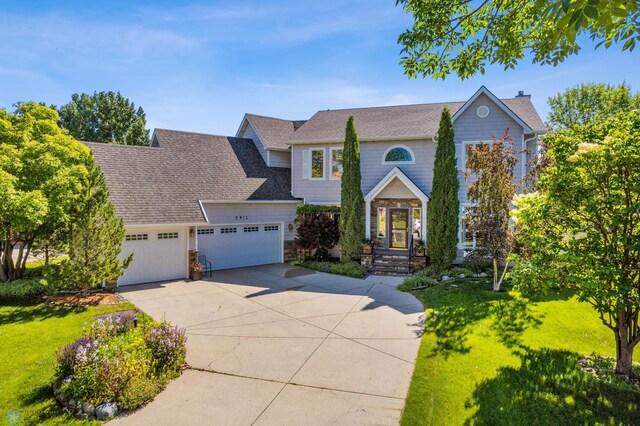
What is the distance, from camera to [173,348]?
7219mm

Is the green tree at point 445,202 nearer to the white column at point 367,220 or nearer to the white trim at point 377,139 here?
the white trim at point 377,139

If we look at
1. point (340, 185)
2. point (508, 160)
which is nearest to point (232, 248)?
point (340, 185)

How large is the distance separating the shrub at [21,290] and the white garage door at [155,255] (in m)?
2.50

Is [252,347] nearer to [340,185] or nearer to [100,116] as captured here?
[340,185]

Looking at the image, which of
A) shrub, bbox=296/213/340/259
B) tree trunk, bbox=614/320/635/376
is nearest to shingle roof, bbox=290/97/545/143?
shrub, bbox=296/213/340/259

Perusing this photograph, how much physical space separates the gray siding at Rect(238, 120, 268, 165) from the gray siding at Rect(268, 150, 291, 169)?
0.40 meters

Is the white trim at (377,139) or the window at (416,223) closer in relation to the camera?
the white trim at (377,139)

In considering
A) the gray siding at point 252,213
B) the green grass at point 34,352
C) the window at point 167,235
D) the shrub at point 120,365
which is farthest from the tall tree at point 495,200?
the green grass at point 34,352

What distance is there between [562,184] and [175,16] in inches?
413

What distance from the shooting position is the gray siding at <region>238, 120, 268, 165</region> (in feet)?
72.2

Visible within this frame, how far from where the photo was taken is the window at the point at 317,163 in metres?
20.2

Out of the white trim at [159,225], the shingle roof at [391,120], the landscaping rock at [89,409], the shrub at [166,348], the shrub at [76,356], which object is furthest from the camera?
the shingle roof at [391,120]

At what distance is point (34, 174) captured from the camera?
11672 millimetres

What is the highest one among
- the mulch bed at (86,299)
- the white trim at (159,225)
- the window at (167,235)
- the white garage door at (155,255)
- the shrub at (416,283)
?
the white trim at (159,225)
